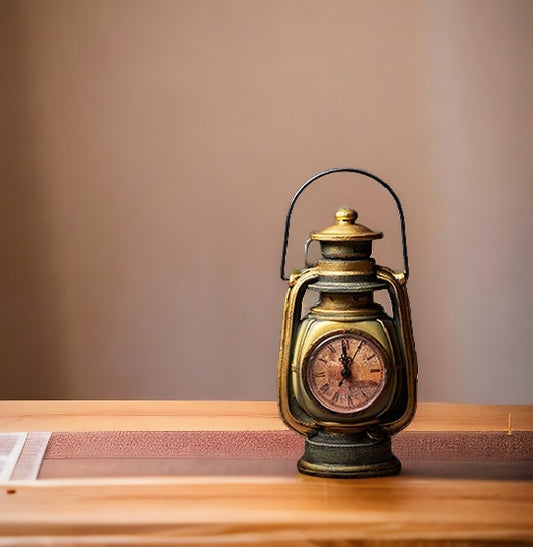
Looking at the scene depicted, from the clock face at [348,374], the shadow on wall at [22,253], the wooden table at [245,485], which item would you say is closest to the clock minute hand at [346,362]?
the clock face at [348,374]

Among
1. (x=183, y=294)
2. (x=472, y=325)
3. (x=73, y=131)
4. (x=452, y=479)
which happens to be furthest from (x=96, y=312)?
(x=452, y=479)

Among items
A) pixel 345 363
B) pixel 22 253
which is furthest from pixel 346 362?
pixel 22 253

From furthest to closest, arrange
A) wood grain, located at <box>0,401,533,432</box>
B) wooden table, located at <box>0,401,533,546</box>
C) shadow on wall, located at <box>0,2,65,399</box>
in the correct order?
shadow on wall, located at <box>0,2,65,399</box>
wood grain, located at <box>0,401,533,432</box>
wooden table, located at <box>0,401,533,546</box>

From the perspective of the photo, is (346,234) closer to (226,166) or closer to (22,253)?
(226,166)

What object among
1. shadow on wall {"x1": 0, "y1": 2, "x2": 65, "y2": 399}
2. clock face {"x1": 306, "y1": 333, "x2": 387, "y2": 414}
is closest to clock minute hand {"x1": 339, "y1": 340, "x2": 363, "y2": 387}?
clock face {"x1": 306, "y1": 333, "x2": 387, "y2": 414}

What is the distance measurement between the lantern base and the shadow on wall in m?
2.71

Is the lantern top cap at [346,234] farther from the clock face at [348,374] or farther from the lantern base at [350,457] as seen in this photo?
the lantern base at [350,457]

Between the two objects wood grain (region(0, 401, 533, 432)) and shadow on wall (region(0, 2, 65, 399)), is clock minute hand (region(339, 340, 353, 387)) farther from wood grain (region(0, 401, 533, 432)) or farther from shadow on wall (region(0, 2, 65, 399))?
shadow on wall (region(0, 2, 65, 399))

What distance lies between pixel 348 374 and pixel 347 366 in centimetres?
1

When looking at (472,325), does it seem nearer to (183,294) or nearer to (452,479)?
(183,294)

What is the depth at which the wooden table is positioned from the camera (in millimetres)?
1282

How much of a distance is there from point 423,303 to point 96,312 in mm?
1272

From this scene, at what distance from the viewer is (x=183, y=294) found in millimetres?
4125

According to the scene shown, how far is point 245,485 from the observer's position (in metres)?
1.48
